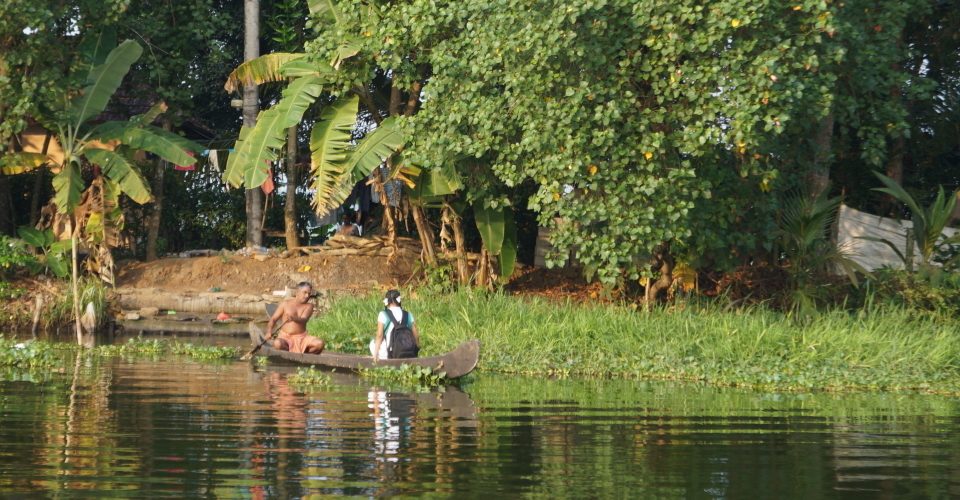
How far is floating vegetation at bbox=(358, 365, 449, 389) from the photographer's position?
14.5 metres

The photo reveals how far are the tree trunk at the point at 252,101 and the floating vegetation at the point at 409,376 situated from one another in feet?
32.7

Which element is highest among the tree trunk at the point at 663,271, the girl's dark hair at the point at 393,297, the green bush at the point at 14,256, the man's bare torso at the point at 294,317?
the green bush at the point at 14,256

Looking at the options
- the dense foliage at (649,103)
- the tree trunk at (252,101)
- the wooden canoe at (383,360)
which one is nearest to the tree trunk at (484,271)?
the dense foliage at (649,103)

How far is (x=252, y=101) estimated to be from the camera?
2433cm

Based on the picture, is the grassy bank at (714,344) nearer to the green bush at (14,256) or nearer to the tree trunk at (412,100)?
the tree trunk at (412,100)

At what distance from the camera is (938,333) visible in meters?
16.7

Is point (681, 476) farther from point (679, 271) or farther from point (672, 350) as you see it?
point (679, 271)

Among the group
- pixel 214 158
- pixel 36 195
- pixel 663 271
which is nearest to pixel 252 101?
pixel 214 158

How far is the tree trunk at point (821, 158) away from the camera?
1927cm

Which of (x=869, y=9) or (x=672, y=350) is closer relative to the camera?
(x=672, y=350)

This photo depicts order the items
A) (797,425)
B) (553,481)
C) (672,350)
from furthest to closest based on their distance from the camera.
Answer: (672,350) → (797,425) → (553,481)

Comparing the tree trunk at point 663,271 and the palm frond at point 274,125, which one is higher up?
the palm frond at point 274,125

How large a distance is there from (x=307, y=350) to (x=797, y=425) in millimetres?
7657

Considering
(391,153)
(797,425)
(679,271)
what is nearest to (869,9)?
(679,271)
